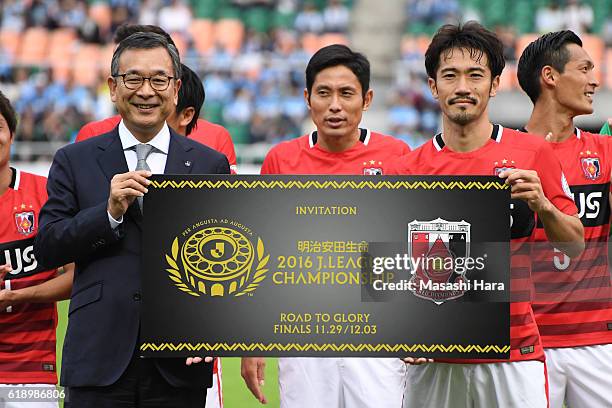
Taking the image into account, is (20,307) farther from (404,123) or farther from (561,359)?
(404,123)

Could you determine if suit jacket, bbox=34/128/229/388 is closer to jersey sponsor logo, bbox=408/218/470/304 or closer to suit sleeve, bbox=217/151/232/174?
suit sleeve, bbox=217/151/232/174

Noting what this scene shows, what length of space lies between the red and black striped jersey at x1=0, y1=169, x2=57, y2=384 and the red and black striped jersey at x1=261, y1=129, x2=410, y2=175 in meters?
1.16

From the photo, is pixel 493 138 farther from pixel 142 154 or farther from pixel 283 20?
pixel 283 20

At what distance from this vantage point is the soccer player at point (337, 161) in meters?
5.03

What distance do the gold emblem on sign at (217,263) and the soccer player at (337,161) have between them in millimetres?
1018

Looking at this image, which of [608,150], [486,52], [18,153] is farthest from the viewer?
[18,153]

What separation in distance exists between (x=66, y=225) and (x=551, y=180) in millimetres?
1887

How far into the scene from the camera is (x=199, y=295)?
392 cm

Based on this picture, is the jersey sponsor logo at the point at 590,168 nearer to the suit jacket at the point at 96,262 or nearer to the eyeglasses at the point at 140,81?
the suit jacket at the point at 96,262

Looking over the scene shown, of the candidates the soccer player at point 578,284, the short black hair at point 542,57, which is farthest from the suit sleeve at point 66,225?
the short black hair at point 542,57

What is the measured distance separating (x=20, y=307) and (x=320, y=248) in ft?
5.81

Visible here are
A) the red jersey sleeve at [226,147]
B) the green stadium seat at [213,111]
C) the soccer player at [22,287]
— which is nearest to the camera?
the soccer player at [22,287]

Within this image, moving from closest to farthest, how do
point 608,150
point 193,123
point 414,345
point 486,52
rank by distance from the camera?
point 414,345 → point 486,52 → point 608,150 → point 193,123

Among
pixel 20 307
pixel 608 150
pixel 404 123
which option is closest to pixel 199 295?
pixel 20 307
